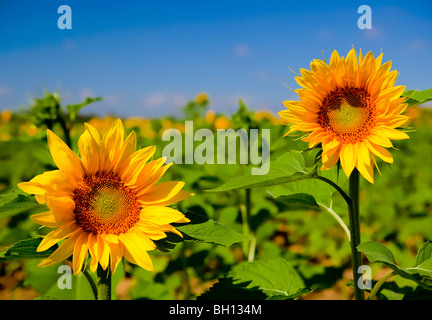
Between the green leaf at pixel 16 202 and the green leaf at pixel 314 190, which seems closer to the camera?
the green leaf at pixel 16 202

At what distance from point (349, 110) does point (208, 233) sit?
0.57 meters

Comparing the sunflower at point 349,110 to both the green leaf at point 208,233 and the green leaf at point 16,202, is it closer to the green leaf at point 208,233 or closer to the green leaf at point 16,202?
the green leaf at point 208,233

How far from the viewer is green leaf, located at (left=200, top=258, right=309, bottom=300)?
1495mm

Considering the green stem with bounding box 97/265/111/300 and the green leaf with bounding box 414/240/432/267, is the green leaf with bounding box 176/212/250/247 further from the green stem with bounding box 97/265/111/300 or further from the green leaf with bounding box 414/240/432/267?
the green leaf with bounding box 414/240/432/267

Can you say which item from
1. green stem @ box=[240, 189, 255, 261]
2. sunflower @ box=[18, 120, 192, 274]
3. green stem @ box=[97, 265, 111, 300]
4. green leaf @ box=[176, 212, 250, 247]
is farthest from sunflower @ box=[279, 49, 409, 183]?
green stem @ box=[240, 189, 255, 261]

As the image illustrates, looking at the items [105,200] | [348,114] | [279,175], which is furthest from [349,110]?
[105,200]

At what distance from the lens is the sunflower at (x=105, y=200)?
1.16m

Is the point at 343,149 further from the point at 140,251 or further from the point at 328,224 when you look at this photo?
the point at 328,224

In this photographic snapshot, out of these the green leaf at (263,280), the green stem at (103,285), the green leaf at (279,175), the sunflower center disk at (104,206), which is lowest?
the green leaf at (263,280)

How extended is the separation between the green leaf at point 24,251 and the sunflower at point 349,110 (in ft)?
2.59

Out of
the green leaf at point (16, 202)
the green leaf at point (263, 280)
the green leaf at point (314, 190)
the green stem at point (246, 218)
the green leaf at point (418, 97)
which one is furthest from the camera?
the green stem at point (246, 218)

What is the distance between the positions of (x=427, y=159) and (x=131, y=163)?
420cm

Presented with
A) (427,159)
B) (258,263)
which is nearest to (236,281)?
(258,263)

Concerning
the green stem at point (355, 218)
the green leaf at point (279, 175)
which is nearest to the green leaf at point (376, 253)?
the green stem at point (355, 218)
